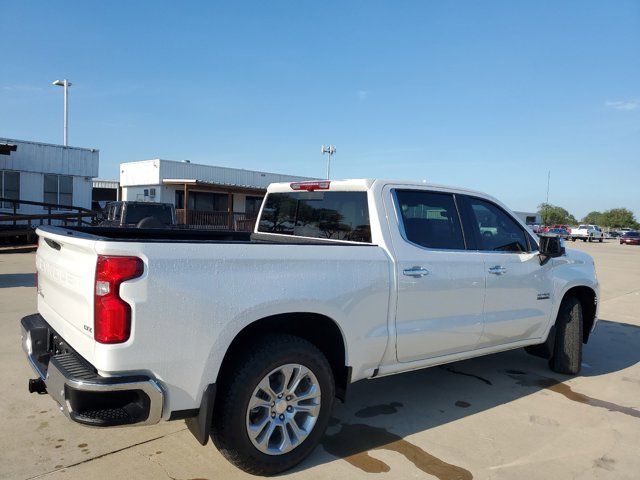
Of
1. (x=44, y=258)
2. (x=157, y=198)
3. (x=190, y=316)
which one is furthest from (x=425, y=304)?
(x=157, y=198)

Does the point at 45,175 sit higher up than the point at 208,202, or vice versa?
the point at 45,175

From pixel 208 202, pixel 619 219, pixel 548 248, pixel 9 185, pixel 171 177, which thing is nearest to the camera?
pixel 548 248

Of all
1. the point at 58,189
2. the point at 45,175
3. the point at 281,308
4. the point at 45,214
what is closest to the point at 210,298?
the point at 281,308

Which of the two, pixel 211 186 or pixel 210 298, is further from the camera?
pixel 211 186

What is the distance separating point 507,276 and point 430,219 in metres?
0.95

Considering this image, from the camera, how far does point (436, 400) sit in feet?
14.8

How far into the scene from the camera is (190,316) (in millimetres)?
2676

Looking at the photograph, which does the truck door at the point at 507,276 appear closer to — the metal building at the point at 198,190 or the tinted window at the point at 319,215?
the tinted window at the point at 319,215

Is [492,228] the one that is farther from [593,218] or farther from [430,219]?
[593,218]

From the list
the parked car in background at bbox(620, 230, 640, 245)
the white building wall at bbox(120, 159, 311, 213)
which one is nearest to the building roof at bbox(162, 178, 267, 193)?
the white building wall at bbox(120, 159, 311, 213)

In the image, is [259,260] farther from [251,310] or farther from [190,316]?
[190,316]

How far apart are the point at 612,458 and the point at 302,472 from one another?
2.14 metres

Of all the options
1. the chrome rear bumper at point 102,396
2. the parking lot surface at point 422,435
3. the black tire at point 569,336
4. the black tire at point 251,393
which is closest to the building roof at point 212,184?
the parking lot surface at point 422,435

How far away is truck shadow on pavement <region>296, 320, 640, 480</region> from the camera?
342cm
